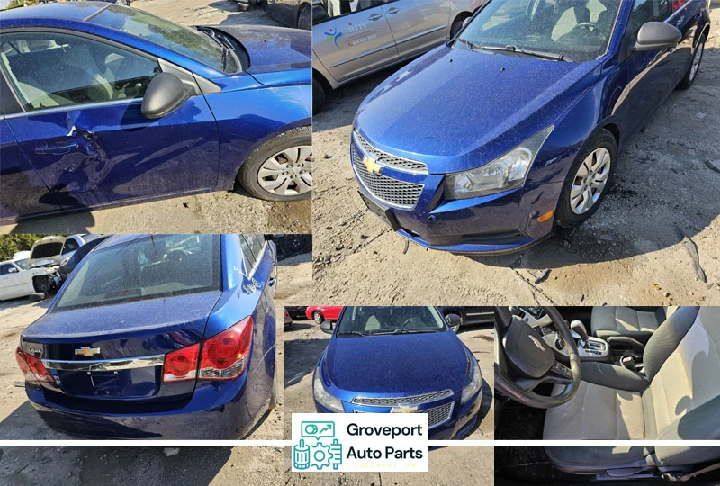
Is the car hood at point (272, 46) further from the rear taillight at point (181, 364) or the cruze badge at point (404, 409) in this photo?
the cruze badge at point (404, 409)

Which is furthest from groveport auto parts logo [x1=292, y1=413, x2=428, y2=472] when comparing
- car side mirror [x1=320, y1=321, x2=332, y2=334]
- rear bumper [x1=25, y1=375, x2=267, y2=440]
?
car side mirror [x1=320, y1=321, x2=332, y2=334]

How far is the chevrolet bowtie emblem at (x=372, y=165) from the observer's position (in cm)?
264

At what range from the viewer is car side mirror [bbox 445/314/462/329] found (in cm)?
243

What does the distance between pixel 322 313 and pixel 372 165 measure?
818 millimetres

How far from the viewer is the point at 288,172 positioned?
276cm

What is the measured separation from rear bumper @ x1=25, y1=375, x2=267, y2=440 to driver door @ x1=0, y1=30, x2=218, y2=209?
3.46 ft

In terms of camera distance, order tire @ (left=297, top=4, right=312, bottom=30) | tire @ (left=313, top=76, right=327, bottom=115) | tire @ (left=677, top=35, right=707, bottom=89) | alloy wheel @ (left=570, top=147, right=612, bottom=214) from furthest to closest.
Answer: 1. tire @ (left=677, top=35, right=707, bottom=89)
2. tire @ (left=313, top=76, right=327, bottom=115)
3. tire @ (left=297, top=4, right=312, bottom=30)
4. alloy wheel @ (left=570, top=147, right=612, bottom=214)

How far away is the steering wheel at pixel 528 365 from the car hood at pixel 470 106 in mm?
795

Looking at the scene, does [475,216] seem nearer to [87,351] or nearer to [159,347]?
[159,347]

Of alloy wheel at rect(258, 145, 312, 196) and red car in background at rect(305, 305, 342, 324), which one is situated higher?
alloy wheel at rect(258, 145, 312, 196)

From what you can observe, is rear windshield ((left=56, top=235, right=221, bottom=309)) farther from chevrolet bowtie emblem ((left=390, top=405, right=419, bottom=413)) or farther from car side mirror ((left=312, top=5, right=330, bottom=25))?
car side mirror ((left=312, top=5, right=330, bottom=25))

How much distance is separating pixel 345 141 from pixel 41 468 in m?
2.75

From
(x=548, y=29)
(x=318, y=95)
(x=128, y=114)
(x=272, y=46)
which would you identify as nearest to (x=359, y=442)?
(x=128, y=114)

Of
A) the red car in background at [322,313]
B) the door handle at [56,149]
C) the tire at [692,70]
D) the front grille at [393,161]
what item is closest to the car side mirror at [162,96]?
the door handle at [56,149]
